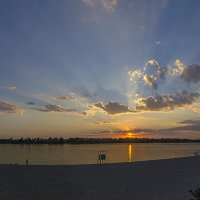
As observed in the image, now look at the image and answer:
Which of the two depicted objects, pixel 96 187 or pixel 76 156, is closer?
pixel 96 187

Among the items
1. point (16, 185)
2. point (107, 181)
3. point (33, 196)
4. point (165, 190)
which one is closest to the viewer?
point (33, 196)

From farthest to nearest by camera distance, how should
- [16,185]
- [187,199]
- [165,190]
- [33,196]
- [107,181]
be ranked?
1. [107,181]
2. [16,185]
3. [165,190]
4. [33,196]
5. [187,199]

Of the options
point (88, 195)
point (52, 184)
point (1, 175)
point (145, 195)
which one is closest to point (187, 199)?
point (145, 195)

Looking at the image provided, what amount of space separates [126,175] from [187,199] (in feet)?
28.2

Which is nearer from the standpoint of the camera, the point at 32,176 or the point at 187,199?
the point at 187,199

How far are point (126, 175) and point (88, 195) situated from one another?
7.51 meters

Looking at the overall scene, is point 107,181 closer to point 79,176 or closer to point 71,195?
point 79,176

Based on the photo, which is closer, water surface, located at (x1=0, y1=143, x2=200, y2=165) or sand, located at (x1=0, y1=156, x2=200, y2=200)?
sand, located at (x1=0, y1=156, x2=200, y2=200)

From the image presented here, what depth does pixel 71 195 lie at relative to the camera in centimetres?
1486

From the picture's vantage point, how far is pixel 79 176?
2173 centimetres

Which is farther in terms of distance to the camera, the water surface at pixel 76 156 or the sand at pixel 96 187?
the water surface at pixel 76 156

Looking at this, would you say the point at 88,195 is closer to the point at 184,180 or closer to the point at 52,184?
the point at 52,184

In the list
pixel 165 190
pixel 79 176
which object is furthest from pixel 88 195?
pixel 79 176

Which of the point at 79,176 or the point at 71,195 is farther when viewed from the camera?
the point at 79,176
